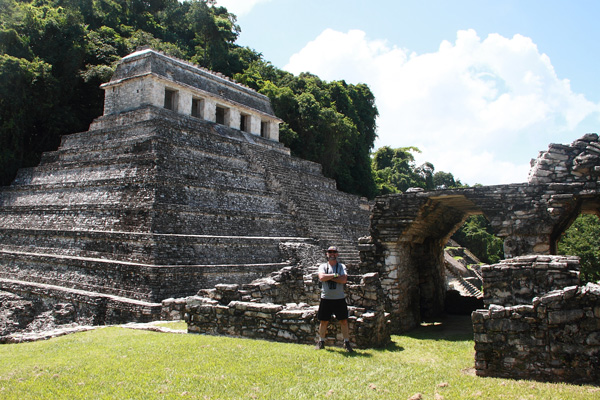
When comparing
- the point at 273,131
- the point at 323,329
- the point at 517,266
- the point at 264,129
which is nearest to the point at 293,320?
the point at 323,329

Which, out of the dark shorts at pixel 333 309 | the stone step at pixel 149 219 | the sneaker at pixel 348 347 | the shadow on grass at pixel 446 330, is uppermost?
the stone step at pixel 149 219

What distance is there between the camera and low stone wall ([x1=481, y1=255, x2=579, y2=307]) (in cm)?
613

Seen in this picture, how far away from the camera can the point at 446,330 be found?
10344 mm

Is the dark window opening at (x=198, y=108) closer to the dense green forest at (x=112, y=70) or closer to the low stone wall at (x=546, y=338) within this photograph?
the dense green forest at (x=112, y=70)

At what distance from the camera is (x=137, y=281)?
11.9 meters

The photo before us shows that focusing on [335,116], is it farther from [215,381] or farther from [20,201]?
[215,381]

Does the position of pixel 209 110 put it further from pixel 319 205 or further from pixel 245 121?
pixel 319 205

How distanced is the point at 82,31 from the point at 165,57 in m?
8.83

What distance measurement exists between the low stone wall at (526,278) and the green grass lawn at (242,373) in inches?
45.2

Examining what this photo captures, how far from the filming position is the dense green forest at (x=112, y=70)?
22.1 meters

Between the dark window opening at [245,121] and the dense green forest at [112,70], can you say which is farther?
the dark window opening at [245,121]

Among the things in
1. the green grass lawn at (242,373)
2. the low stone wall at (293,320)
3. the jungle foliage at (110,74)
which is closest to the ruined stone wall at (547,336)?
the green grass lawn at (242,373)

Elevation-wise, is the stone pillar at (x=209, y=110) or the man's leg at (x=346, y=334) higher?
the stone pillar at (x=209, y=110)

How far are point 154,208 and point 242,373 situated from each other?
28.3ft
